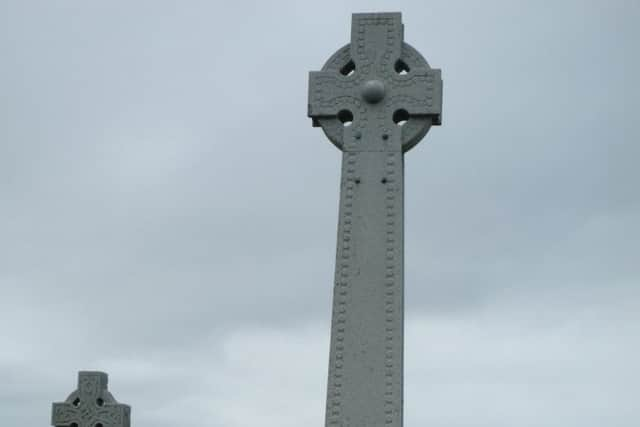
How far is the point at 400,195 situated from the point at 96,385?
22.1ft

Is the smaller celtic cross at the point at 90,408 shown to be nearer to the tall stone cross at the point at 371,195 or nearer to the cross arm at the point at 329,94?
the tall stone cross at the point at 371,195

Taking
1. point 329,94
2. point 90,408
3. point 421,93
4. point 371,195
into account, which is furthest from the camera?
point 90,408

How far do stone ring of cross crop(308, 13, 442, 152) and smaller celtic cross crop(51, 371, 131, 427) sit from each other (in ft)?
20.5

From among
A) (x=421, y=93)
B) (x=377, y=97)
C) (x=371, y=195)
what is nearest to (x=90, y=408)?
(x=371, y=195)

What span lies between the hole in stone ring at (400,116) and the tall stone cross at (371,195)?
1 cm

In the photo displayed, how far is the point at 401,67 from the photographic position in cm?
1366

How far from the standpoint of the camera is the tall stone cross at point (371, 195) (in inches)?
495

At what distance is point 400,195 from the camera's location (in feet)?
42.9

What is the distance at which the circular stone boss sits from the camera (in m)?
13.3

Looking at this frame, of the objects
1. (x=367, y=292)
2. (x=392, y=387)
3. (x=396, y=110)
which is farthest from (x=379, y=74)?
(x=392, y=387)

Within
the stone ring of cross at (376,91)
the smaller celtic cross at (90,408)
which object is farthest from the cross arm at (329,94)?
the smaller celtic cross at (90,408)

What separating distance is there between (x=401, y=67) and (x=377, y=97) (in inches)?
20.9

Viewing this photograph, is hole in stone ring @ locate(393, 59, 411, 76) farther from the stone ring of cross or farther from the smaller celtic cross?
the smaller celtic cross

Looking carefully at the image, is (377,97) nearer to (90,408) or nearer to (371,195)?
(371,195)
